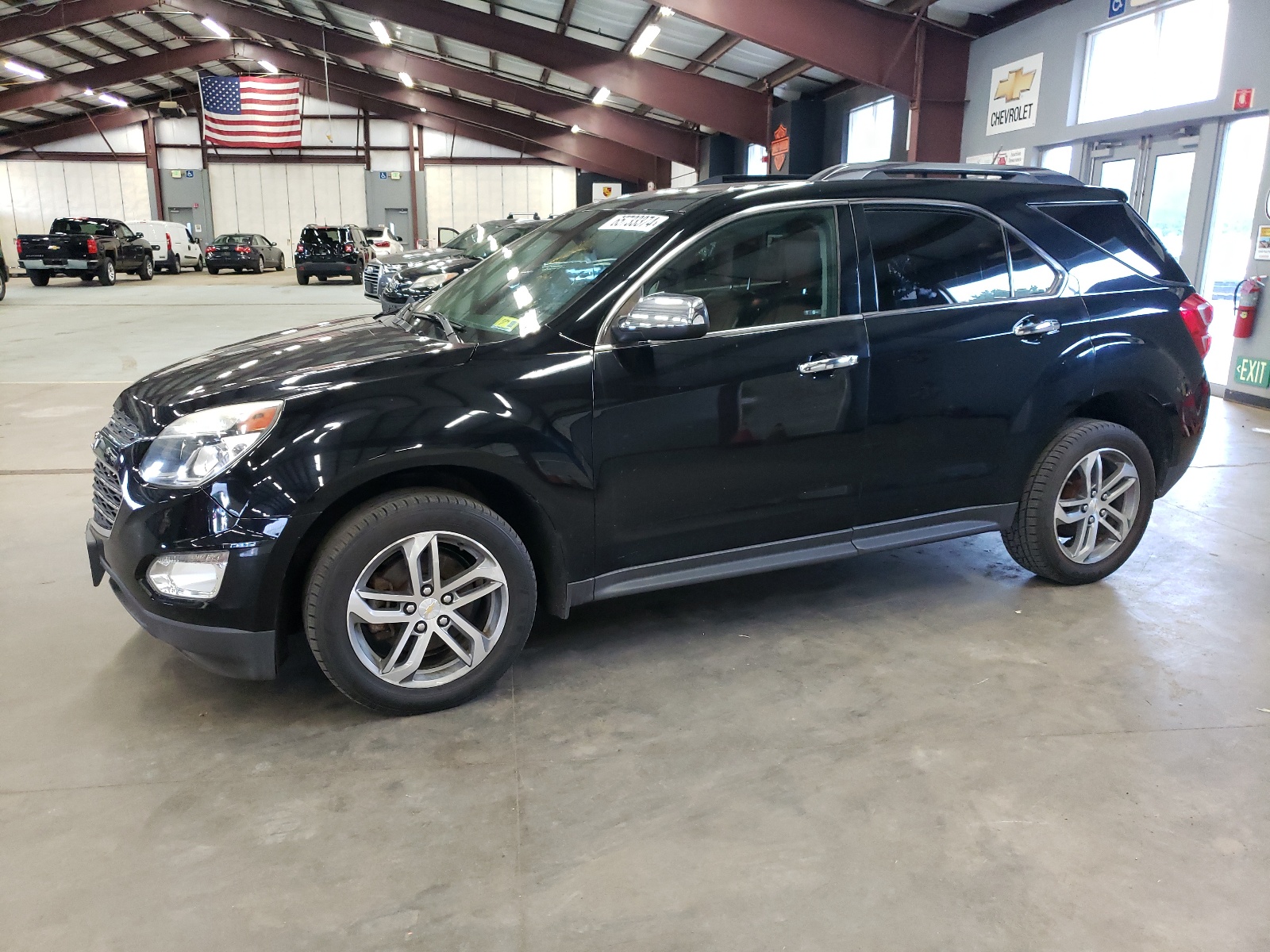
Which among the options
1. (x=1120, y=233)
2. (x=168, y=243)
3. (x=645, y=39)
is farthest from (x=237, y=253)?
(x=1120, y=233)

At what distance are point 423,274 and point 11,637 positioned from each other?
386 inches

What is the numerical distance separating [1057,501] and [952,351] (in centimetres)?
86

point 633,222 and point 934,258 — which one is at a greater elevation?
point 633,222

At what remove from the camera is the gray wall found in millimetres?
8109

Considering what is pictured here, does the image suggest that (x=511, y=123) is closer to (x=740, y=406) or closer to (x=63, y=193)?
(x=63, y=193)

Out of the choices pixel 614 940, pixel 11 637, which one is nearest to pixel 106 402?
pixel 11 637

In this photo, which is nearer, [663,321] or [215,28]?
[663,321]

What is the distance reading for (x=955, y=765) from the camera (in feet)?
8.82

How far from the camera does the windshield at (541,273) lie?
3184mm

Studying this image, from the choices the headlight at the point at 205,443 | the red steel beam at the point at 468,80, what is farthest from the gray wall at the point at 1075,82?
the red steel beam at the point at 468,80

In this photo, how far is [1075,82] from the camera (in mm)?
10656

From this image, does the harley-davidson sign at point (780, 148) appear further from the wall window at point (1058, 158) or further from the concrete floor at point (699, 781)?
the concrete floor at point (699, 781)

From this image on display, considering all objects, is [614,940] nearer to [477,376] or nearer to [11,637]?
[477,376]

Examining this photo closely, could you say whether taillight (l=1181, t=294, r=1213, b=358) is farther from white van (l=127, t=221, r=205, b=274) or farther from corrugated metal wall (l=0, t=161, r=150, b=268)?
corrugated metal wall (l=0, t=161, r=150, b=268)
